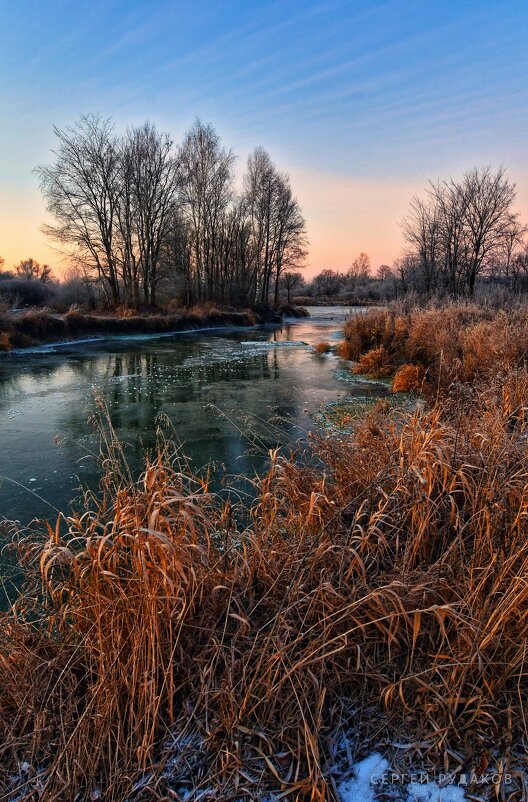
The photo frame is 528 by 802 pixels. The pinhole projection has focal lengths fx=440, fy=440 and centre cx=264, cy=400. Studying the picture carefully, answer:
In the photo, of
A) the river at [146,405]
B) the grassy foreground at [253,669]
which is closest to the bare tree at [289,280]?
the river at [146,405]

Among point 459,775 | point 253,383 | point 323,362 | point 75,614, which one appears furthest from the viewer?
point 323,362

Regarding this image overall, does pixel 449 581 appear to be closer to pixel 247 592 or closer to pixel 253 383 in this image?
pixel 247 592

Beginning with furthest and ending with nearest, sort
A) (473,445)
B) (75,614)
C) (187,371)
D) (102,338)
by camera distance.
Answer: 1. (102,338)
2. (187,371)
3. (473,445)
4. (75,614)

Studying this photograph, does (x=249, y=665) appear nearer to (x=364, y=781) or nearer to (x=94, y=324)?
(x=364, y=781)

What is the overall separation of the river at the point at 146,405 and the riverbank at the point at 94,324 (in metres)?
0.97

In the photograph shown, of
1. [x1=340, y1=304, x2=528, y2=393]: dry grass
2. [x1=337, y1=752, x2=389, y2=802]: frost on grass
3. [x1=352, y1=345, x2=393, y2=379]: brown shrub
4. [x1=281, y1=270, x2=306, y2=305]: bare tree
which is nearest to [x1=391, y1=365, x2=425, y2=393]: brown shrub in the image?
[x1=340, y1=304, x2=528, y2=393]: dry grass

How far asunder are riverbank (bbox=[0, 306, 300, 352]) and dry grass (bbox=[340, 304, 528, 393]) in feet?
42.9

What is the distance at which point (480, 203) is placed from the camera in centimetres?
2873

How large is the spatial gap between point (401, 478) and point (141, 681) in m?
1.74

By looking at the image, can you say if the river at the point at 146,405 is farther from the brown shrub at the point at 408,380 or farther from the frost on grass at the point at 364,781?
the frost on grass at the point at 364,781

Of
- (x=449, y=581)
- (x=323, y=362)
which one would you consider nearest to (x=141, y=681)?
(x=449, y=581)

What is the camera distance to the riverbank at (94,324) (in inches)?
727

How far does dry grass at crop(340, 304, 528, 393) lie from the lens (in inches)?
329

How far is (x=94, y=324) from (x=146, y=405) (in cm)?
1543
